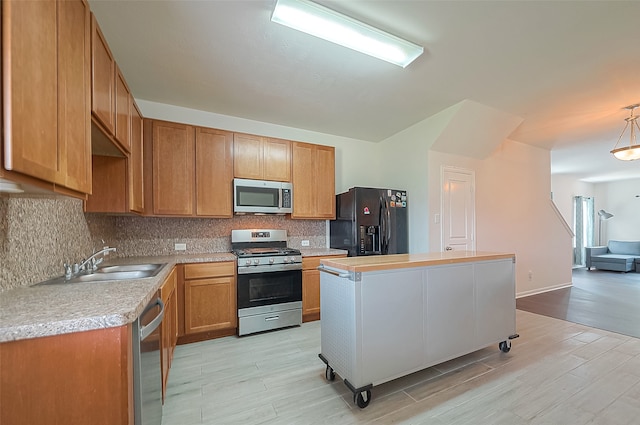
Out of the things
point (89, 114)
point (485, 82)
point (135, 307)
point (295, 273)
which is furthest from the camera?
point (295, 273)

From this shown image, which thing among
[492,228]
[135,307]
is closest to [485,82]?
[492,228]

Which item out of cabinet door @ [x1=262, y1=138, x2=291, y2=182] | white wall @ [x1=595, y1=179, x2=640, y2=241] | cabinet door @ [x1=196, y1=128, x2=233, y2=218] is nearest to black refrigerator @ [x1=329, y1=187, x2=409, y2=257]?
cabinet door @ [x1=262, y1=138, x2=291, y2=182]

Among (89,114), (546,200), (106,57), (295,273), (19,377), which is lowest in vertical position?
(295,273)

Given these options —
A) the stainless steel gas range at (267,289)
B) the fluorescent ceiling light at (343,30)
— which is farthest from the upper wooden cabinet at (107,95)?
the stainless steel gas range at (267,289)

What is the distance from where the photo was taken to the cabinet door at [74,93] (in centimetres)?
112

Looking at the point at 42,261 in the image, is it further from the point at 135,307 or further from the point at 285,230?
the point at 285,230

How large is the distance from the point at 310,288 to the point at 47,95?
2943mm

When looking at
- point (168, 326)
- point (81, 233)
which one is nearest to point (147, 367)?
point (168, 326)

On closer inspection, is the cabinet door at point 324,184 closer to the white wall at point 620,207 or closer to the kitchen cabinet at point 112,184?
the kitchen cabinet at point 112,184

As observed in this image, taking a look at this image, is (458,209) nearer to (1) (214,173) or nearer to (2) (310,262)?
(2) (310,262)

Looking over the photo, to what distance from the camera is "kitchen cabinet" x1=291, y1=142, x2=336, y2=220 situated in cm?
365

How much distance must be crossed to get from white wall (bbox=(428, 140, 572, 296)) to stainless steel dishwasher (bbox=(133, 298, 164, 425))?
133 inches

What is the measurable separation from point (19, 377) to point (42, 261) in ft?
3.27

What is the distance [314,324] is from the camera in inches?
132
